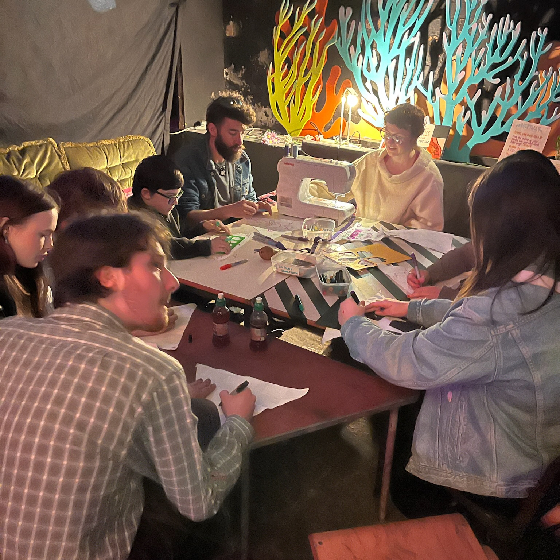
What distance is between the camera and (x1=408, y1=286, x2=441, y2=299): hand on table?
6.48ft

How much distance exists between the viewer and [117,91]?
4.57m

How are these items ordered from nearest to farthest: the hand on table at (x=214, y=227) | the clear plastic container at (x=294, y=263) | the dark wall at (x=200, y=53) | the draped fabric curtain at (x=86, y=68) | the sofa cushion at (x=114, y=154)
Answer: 1. the clear plastic container at (x=294, y=263)
2. the hand on table at (x=214, y=227)
3. the draped fabric curtain at (x=86, y=68)
4. the sofa cushion at (x=114, y=154)
5. the dark wall at (x=200, y=53)

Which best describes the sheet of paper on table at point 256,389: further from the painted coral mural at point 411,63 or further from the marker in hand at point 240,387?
the painted coral mural at point 411,63

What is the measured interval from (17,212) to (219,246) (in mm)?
880

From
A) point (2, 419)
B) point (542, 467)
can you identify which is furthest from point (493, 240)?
point (2, 419)

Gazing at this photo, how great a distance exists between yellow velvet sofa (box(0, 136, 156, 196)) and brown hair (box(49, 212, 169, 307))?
7.66ft

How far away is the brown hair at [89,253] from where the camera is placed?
1.05 meters

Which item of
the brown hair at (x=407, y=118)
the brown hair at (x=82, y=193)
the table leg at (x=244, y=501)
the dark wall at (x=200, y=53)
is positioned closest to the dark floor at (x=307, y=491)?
the table leg at (x=244, y=501)

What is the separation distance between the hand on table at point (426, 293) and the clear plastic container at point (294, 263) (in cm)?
43

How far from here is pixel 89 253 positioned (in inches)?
41.6

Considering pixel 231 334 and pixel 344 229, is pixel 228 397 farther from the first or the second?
pixel 344 229

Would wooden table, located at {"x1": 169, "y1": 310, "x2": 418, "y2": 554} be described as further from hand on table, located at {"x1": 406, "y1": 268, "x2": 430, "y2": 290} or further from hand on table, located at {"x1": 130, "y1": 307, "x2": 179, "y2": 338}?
hand on table, located at {"x1": 406, "y1": 268, "x2": 430, "y2": 290}

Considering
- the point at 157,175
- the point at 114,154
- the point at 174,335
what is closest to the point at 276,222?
the point at 157,175

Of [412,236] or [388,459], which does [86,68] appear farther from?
[388,459]
